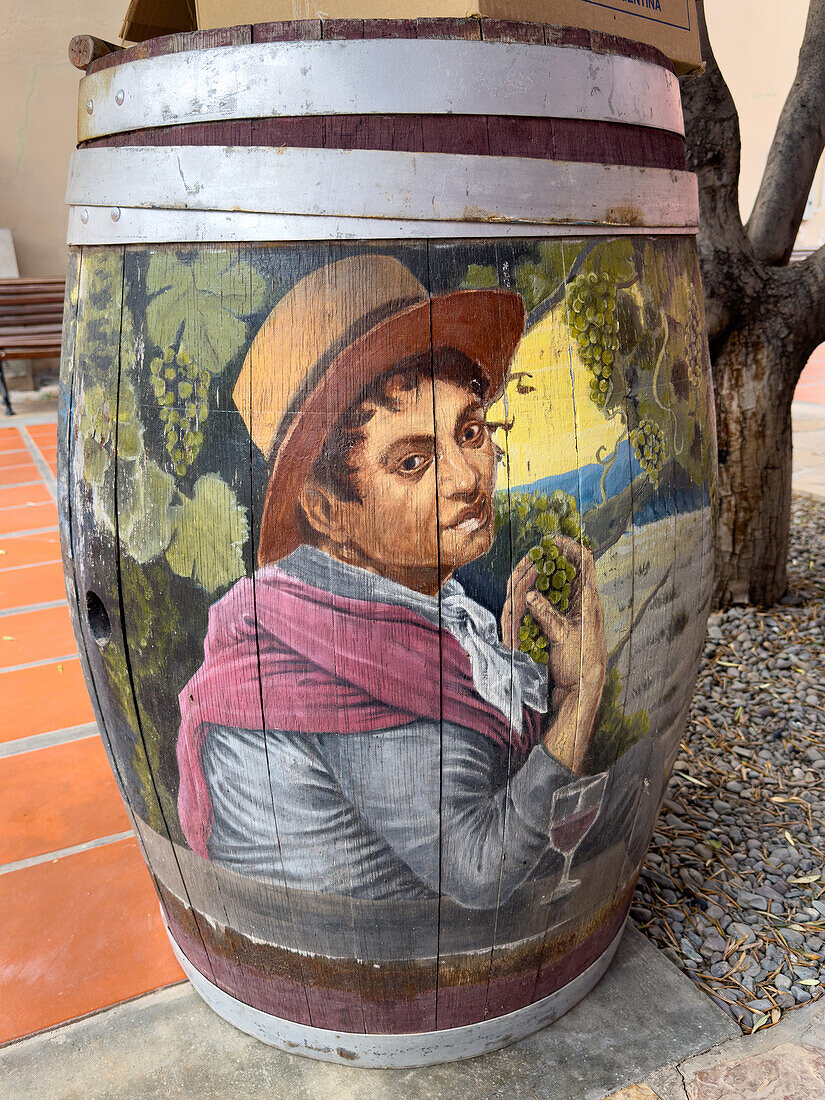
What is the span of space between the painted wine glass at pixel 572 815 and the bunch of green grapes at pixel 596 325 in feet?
1.78

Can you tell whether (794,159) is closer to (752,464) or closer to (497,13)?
(752,464)

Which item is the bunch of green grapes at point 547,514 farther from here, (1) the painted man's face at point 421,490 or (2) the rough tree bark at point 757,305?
(2) the rough tree bark at point 757,305

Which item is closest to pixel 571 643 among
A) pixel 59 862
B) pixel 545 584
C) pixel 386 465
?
pixel 545 584

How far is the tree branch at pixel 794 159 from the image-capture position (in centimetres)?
309

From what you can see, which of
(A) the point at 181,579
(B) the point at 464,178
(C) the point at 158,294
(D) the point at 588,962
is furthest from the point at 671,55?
(D) the point at 588,962

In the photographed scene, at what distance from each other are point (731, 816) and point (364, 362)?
163cm

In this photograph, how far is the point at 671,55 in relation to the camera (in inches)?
55.9

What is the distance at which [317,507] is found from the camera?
3.67 ft

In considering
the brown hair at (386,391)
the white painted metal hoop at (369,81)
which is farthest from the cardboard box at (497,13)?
the brown hair at (386,391)

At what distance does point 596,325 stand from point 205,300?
48 cm

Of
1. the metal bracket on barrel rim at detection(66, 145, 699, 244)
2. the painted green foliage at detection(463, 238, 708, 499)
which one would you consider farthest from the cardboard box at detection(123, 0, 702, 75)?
the painted green foliage at detection(463, 238, 708, 499)

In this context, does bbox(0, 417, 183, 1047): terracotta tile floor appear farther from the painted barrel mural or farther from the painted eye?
the painted eye

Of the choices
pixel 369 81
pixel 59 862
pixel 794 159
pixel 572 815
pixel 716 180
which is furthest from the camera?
pixel 794 159

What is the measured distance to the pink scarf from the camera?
1.15 meters
